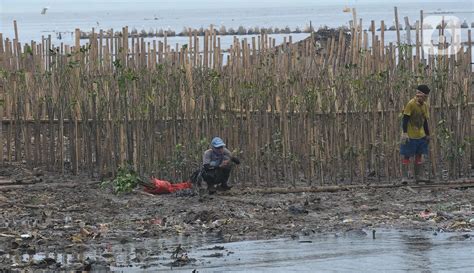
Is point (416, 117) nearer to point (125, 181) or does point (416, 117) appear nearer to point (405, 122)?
point (405, 122)

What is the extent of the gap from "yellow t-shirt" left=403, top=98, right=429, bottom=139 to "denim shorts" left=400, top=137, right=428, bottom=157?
0.21 ft

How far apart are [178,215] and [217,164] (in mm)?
1337

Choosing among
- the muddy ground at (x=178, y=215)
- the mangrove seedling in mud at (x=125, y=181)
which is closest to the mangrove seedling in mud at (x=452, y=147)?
the muddy ground at (x=178, y=215)

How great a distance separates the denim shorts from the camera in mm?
Answer: 15672

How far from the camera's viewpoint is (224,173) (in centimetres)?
1511

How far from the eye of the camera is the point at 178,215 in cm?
1398

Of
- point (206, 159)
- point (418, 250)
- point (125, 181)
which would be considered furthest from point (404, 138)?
point (418, 250)

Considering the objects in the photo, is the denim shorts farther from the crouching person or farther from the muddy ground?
the crouching person

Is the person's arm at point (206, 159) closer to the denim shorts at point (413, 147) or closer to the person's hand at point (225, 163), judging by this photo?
the person's hand at point (225, 163)

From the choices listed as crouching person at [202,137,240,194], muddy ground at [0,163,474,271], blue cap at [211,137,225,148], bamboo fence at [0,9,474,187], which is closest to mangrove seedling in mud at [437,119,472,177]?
bamboo fence at [0,9,474,187]

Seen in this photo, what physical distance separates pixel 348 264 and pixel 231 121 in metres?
4.98

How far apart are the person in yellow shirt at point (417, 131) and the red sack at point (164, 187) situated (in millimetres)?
2985

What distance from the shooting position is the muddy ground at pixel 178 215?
40.7 ft

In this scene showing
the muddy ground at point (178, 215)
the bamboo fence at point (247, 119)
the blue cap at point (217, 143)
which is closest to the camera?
the muddy ground at point (178, 215)
